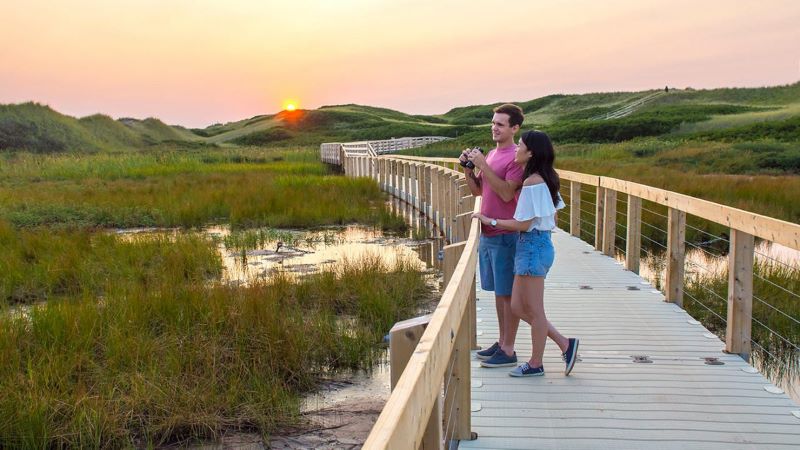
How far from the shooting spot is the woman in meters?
4.63

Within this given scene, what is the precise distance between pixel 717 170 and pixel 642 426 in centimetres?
2213

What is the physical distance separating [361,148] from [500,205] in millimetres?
31180

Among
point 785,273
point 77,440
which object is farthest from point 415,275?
point 77,440

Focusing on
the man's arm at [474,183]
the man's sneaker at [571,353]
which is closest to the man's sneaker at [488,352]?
the man's sneaker at [571,353]

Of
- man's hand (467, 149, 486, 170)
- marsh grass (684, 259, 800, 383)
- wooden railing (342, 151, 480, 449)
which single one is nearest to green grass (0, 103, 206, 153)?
marsh grass (684, 259, 800, 383)

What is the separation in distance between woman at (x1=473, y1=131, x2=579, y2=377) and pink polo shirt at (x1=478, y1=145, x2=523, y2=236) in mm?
68

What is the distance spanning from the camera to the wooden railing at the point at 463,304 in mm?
1995

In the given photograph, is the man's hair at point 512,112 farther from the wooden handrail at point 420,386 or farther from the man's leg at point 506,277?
the wooden handrail at point 420,386

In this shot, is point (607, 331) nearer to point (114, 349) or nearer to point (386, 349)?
point (386, 349)

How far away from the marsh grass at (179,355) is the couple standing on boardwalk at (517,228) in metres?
1.66

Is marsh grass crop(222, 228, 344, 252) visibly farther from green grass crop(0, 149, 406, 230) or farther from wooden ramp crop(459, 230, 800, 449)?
wooden ramp crop(459, 230, 800, 449)

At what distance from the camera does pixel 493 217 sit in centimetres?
502

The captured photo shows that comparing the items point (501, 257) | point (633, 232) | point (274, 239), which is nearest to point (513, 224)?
point (501, 257)

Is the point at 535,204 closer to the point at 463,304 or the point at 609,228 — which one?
the point at 463,304
